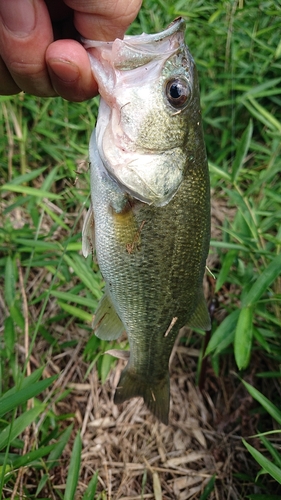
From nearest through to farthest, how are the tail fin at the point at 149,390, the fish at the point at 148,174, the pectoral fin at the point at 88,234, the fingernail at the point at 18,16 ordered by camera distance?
the fingernail at the point at 18,16 → the fish at the point at 148,174 → the pectoral fin at the point at 88,234 → the tail fin at the point at 149,390

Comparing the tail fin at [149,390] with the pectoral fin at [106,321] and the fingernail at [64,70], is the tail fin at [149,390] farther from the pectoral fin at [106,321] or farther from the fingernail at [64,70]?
the fingernail at [64,70]

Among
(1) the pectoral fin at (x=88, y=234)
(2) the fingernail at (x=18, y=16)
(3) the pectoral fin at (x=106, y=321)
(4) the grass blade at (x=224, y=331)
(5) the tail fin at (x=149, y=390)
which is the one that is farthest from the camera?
(4) the grass blade at (x=224, y=331)

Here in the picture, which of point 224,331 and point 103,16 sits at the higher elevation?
point 103,16

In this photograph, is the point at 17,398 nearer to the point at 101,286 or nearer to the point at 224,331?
the point at 101,286

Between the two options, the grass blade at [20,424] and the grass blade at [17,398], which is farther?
the grass blade at [20,424]

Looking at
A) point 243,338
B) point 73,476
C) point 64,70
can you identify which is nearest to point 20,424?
point 73,476

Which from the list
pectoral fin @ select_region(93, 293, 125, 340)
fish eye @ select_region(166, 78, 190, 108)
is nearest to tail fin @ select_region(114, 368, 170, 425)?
pectoral fin @ select_region(93, 293, 125, 340)

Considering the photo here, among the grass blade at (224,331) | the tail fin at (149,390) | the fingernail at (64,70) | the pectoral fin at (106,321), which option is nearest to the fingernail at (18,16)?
the fingernail at (64,70)

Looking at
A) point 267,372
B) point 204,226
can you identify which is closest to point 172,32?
point 204,226
